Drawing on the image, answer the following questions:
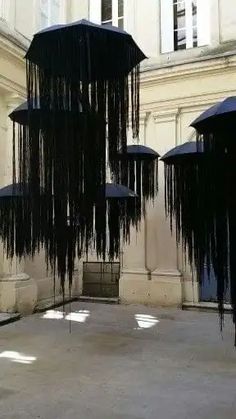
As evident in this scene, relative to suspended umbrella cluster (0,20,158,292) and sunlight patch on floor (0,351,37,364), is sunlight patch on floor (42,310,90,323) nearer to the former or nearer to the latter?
sunlight patch on floor (0,351,37,364)

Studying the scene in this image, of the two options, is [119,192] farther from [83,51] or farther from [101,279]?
[101,279]

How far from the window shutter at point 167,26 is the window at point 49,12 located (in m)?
2.32

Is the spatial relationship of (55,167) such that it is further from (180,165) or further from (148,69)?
(148,69)

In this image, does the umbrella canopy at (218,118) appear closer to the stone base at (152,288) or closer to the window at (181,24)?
the stone base at (152,288)

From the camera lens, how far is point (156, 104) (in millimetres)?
8609

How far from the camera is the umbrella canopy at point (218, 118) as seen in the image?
3107mm

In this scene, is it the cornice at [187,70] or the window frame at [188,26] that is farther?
the window frame at [188,26]

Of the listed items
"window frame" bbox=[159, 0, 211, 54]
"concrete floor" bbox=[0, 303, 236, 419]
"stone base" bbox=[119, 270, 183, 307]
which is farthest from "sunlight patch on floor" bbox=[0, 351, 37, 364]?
"window frame" bbox=[159, 0, 211, 54]

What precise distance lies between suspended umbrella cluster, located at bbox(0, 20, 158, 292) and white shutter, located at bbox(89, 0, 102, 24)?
6.90 meters

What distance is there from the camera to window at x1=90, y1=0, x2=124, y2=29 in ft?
30.4

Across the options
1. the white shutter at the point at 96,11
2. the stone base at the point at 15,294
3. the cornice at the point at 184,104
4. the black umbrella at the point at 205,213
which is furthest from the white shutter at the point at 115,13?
the black umbrella at the point at 205,213

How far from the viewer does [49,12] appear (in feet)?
29.8

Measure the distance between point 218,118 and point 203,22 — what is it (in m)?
6.34

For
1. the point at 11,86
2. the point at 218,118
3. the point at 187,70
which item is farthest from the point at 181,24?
the point at 218,118
